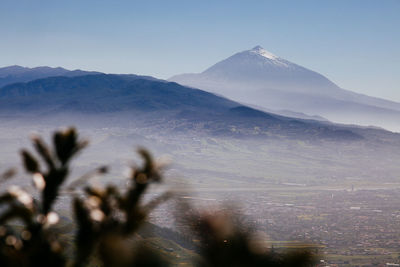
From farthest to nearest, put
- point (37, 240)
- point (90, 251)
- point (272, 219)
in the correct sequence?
point (272, 219) < point (37, 240) < point (90, 251)

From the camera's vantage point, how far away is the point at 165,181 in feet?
11.7

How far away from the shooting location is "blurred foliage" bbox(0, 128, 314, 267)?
2490mm

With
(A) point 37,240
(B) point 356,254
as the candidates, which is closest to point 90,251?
(A) point 37,240

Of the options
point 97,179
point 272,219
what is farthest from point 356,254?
point 97,179

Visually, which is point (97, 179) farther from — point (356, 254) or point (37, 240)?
point (356, 254)

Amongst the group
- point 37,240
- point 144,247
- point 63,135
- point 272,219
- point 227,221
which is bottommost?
point 272,219

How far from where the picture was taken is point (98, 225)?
126 inches

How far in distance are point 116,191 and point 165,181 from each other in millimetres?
330

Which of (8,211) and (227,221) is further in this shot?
(8,211)

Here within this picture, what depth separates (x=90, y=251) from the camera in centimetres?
312

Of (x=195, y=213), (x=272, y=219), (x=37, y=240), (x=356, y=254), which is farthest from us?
(x=272, y=219)

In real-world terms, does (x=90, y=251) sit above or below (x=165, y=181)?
below

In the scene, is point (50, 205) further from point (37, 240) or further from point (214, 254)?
point (214, 254)

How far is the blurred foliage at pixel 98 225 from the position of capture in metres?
2.49
